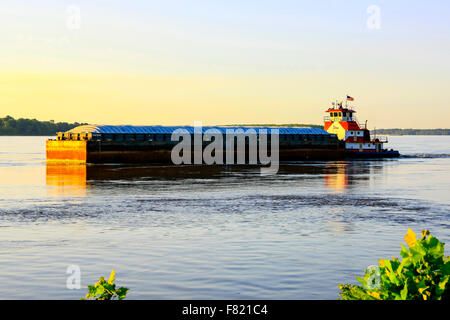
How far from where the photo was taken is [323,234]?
99.9ft

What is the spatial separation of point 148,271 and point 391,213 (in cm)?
2373

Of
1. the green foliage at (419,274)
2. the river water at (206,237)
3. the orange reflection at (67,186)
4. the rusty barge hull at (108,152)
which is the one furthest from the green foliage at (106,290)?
the rusty barge hull at (108,152)

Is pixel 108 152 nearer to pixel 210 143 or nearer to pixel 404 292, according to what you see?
pixel 210 143

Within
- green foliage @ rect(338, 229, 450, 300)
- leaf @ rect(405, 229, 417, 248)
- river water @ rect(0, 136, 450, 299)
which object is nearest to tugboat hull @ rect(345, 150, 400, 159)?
river water @ rect(0, 136, 450, 299)

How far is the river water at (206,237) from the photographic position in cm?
1939

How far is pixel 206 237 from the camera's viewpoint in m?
29.5

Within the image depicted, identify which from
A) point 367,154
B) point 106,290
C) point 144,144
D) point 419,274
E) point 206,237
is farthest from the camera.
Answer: point 367,154

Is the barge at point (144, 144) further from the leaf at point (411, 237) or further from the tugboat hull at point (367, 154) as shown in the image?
the leaf at point (411, 237)

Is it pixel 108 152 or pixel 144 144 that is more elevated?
pixel 144 144

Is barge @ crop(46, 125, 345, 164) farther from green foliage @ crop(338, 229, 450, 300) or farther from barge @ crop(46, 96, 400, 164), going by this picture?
green foliage @ crop(338, 229, 450, 300)

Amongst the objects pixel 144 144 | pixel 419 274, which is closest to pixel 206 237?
pixel 419 274

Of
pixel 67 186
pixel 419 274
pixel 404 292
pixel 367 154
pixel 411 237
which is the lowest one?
pixel 67 186

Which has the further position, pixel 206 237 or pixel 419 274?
pixel 206 237
